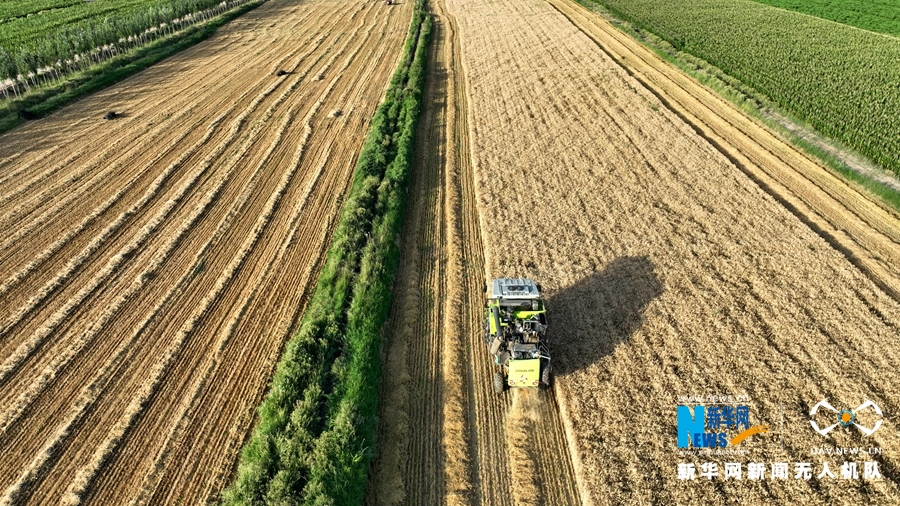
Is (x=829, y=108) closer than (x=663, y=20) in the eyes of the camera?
Yes

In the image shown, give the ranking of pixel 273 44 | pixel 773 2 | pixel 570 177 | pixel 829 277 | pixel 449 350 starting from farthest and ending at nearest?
1. pixel 773 2
2. pixel 273 44
3. pixel 570 177
4. pixel 829 277
5. pixel 449 350

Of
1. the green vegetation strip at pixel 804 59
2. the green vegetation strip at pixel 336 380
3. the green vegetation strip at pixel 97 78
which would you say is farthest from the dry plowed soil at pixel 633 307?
the green vegetation strip at pixel 97 78

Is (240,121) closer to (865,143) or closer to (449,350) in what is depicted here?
(449,350)

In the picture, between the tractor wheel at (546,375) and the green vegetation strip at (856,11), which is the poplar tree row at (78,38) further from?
the green vegetation strip at (856,11)

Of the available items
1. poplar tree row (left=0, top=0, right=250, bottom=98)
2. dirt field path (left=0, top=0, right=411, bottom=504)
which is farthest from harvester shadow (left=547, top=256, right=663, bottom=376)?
poplar tree row (left=0, top=0, right=250, bottom=98)

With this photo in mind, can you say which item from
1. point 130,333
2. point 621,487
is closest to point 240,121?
point 130,333

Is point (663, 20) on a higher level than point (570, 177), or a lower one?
higher
